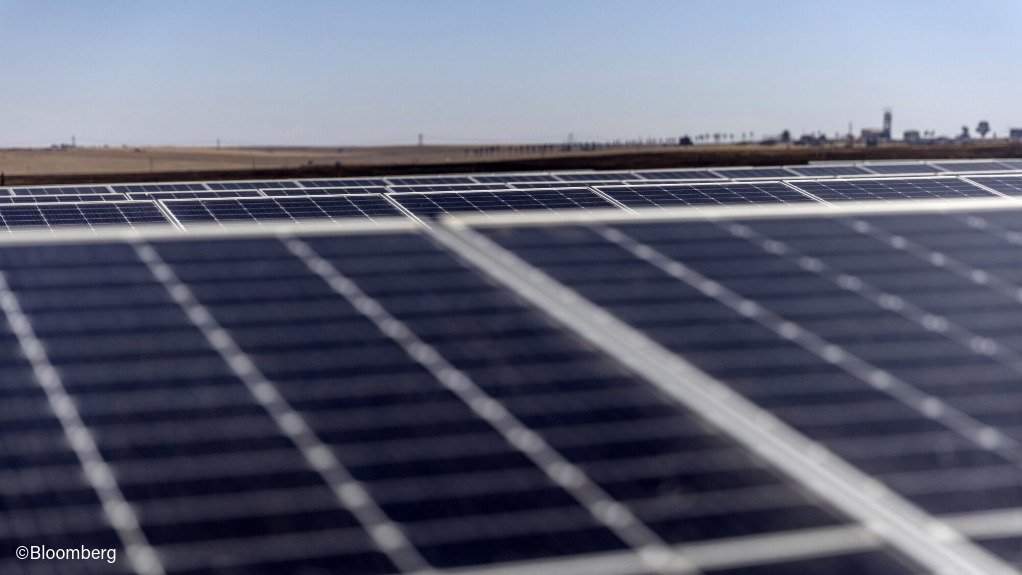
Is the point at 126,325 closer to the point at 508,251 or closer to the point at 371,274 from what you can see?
the point at 371,274

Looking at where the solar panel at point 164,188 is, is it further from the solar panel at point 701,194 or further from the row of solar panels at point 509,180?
the solar panel at point 701,194

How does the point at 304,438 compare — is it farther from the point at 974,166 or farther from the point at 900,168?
the point at 900,168

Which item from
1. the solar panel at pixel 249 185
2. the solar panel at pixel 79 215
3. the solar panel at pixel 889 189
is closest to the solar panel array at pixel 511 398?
the solar panel at pixel 79 215

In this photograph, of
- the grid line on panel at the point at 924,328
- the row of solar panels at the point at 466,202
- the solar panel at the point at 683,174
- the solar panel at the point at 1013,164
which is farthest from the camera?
the solar panel at the point at 683,174

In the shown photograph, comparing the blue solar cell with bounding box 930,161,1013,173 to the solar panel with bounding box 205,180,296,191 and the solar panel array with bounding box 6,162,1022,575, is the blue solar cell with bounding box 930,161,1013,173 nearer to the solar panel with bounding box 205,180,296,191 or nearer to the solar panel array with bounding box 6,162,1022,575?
the solar panel array with bounding box 6,162,1022,575

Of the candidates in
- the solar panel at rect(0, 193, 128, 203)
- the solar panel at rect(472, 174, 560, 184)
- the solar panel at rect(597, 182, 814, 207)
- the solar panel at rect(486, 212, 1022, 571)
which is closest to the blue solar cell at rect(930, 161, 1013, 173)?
the solar panel at rect(597, 182, 814, 207)
